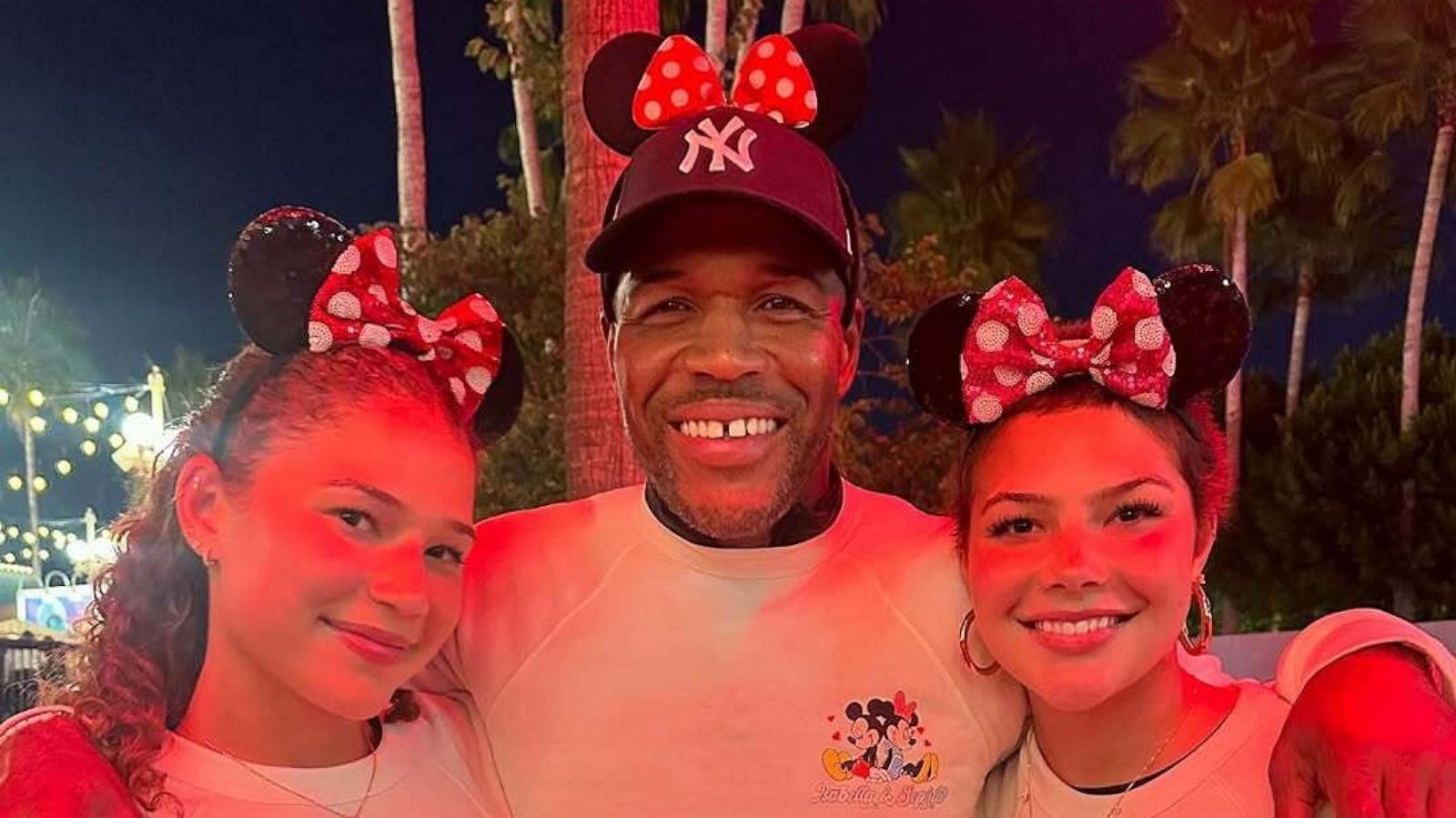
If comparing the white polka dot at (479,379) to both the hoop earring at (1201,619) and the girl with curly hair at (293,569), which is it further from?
the hoop earring at (1201,619)

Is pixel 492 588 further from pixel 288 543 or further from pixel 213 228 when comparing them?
pixel 213 228

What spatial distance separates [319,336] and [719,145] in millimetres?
799

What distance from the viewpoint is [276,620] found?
84.5 inches

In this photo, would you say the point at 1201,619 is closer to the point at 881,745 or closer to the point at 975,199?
the point at 881,745

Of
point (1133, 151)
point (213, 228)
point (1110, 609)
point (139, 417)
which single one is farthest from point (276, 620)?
point (213, 228)

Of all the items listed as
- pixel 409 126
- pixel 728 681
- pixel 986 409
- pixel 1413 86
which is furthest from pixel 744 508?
pixel 1413 86

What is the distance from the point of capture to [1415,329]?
19453 millimetres

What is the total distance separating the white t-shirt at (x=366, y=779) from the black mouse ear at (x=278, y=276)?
70cm

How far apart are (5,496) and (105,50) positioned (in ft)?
43.6

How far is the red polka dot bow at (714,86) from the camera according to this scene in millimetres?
2598

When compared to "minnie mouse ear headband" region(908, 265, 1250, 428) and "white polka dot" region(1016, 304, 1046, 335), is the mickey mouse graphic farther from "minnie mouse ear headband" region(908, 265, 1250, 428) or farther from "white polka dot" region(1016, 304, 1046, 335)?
"white polka dot" region(1016, 304, 1046, 335)

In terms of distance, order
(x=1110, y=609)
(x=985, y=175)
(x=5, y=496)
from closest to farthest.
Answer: (x=1110, y=609) → (x=985, y=175) → (x=5, y=496)

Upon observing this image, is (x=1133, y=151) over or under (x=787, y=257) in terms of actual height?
under

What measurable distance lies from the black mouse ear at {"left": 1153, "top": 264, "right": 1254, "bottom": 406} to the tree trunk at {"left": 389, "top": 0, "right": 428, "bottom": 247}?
974 centimetres
